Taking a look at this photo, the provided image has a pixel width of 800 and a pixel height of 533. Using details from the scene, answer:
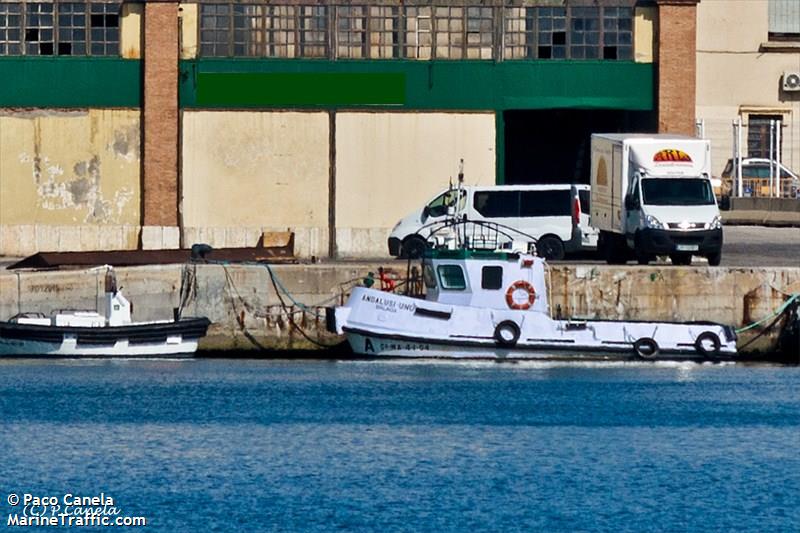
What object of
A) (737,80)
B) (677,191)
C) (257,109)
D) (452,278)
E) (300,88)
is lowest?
(452,278)

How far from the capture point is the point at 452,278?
148 feet

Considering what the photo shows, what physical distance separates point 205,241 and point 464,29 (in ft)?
28.3

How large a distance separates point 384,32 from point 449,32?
5.51 feet

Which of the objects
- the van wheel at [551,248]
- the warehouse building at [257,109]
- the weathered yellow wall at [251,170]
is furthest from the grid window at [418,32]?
the van wheel at [551,248]

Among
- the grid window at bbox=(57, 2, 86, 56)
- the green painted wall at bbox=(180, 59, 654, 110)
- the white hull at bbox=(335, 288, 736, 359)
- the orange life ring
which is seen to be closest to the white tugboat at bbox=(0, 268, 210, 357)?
the white hull at bbox=(335, 288, 736, 359)

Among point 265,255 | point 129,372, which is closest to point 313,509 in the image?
point 129,372

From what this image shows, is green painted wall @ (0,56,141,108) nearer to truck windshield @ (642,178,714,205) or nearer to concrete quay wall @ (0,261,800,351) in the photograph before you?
concrete quay wall @ (0,261,800,351)

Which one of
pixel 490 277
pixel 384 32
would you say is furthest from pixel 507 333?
pixel 384 32

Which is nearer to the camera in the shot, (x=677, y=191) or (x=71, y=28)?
(x=677, y=191)

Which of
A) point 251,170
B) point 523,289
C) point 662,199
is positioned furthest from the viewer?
point 251,170

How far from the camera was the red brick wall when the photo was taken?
56.9 meters

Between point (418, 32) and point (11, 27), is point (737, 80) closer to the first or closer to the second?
point (418, 32)

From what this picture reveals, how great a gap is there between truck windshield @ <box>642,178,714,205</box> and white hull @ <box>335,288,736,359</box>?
14.5ft

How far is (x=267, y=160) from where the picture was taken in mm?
57094
